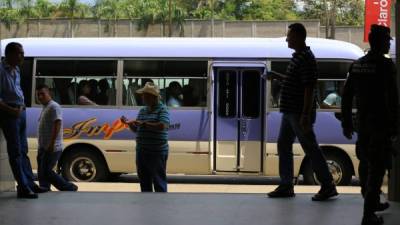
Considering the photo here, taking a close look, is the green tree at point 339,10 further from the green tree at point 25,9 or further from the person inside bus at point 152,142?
the person inside bus at point 152,142

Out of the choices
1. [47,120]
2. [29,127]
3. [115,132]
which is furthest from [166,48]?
[47,120]

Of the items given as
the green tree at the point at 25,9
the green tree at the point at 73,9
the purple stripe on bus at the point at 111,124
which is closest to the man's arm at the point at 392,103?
the purple stripe on bus at the point at 111,124

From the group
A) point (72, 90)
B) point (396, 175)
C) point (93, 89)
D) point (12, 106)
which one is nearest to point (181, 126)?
point (93, 89)

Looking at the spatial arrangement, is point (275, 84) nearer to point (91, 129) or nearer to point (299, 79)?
point (91, 129)

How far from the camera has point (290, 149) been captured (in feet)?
22.3

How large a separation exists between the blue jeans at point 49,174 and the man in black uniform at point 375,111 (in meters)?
4.75

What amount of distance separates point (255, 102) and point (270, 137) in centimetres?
75

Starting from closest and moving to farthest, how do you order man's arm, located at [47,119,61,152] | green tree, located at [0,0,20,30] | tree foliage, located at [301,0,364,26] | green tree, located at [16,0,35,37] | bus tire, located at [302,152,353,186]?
1. man's arm, located at [47,119,61,152]
2. bus tire, located at [302,152,353,186]
3. green tree, located at [0,0,20,30]
4. tree foliage, located at [301,0,364,26]
5. green tree, located at [16,0,35,37]

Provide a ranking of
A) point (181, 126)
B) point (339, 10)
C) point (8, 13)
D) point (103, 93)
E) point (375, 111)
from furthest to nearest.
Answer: point (339, 10)
point (8, 13)
point (103, 93)
point (181, 126)
point (375, 111)

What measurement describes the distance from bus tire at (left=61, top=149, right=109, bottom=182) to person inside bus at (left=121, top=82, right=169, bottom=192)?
5.04 meters

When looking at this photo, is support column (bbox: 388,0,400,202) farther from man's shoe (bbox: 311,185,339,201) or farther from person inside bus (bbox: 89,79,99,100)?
person inside bus (bbox: 89,79,99,100)

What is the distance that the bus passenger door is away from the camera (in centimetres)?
1254

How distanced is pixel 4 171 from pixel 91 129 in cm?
553

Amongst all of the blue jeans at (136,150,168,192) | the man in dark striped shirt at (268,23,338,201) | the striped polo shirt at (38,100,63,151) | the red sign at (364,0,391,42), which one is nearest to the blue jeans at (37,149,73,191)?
the striped polo shirt at (38,100,63,151)
